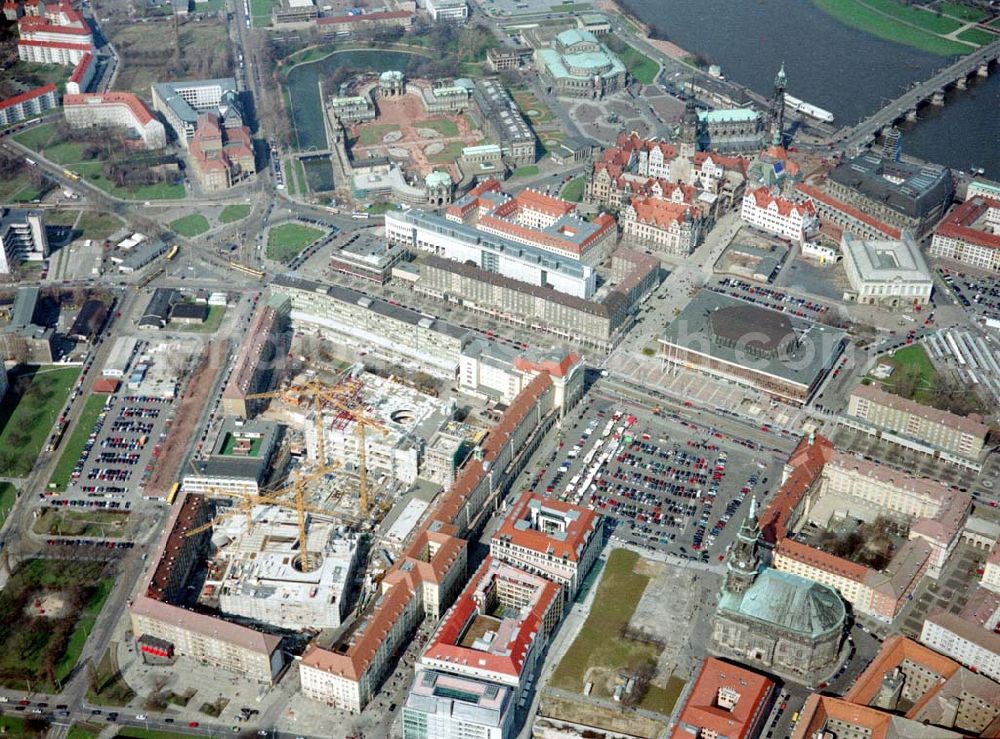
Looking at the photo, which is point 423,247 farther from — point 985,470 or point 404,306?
point 985,470

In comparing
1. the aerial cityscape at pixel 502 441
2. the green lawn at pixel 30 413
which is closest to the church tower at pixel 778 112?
the aerial cityscape at pixel 502 441

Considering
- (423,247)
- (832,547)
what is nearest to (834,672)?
(832,547)

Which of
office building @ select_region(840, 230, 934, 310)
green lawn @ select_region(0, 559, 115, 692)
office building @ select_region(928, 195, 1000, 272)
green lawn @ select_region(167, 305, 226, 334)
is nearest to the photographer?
green lawn @ select_region(0, 559, 115, 692)

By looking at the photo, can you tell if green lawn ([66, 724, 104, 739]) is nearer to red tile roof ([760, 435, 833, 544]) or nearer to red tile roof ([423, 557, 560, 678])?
red tile roof ([423, 557, 560, 678])

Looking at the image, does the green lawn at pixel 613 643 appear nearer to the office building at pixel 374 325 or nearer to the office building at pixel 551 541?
the office building at pixel 551 541

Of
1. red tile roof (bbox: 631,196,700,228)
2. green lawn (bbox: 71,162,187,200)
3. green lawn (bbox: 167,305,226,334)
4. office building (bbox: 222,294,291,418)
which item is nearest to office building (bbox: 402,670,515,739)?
office building (bbox: 222,294,291,418)

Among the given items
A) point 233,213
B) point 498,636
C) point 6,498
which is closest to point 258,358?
point 6,498
